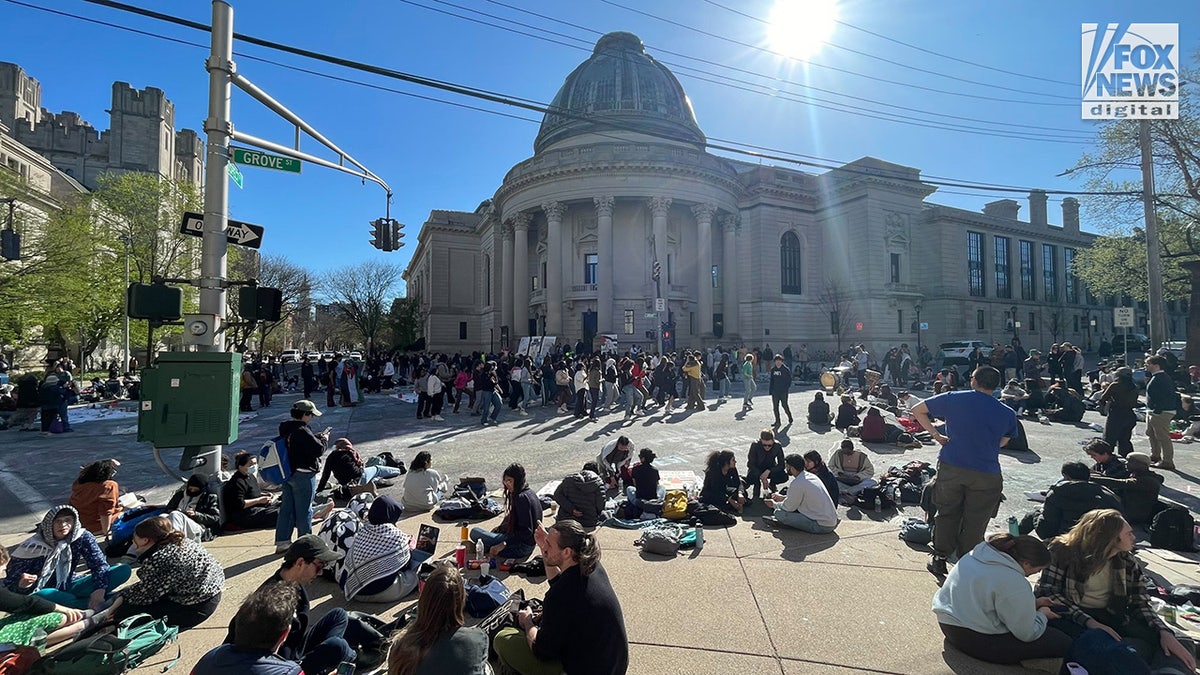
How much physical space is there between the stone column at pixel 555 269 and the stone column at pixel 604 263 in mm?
3119

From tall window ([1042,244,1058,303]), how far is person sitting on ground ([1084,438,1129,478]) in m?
63.4

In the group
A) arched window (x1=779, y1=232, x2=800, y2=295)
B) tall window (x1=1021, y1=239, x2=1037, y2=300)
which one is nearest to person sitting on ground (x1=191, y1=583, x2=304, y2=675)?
arched window (x1=779, y1=232, x2=800, y2=295)

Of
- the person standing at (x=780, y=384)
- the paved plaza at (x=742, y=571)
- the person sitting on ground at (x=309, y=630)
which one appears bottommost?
the paved plaza at (x=742, y=571)

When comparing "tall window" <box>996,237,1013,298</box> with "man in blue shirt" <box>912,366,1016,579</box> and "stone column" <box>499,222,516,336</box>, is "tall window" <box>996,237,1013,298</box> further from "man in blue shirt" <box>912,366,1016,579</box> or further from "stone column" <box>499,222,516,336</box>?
"man in blue shirt" <box>912,366,1016,579</box>

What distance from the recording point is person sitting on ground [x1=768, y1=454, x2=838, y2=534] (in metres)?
6.12

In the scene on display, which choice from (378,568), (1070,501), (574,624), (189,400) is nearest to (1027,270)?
(1070,501)

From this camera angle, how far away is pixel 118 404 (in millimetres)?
19562

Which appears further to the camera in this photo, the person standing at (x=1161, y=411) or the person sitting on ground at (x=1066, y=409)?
the person sitting on ground at (x=1066, y=409)

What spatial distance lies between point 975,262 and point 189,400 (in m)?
61.4

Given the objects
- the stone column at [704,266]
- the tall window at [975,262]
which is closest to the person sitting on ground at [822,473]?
the stone column at [704,266]

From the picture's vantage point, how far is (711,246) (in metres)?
42.6

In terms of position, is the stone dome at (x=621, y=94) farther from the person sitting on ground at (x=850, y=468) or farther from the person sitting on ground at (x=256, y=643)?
the person sitting on ground at (x=256, y=643)

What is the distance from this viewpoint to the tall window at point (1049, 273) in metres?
55.0

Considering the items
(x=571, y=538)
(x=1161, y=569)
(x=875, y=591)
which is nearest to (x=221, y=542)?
(x=571, y=538)
